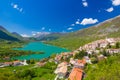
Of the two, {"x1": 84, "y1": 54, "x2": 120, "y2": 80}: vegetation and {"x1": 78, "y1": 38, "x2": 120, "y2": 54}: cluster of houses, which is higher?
{"x1": 78, "y1": 38, "x2": 120, "y2": 54}: cluster of houses

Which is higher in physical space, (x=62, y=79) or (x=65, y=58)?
(x=65, y=58)

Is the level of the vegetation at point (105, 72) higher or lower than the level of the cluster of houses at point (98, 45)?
lower

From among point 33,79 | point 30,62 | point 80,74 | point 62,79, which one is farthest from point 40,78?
point 30,62

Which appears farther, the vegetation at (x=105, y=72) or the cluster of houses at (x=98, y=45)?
the cluster of houses at (x=98, y=45)

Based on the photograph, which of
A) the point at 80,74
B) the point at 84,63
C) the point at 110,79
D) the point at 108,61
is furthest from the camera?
the point at 84,63

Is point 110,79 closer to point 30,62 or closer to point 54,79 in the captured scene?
point 54,79

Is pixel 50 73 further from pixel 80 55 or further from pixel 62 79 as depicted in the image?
pixel 80 55

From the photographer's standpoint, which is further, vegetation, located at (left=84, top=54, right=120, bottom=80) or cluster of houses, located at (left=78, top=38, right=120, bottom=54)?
cluster of houses, located at (left=78, top=38, right=120, bottom=54)

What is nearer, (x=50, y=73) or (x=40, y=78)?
(x=40, y=78)

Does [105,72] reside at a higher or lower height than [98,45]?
lower

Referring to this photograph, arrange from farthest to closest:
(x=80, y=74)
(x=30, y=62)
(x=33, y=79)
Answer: (x=30, y=62) → (x=33, y=79) → (x=80, y=74)

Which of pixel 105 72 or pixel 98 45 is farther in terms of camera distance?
pixel 98 45
